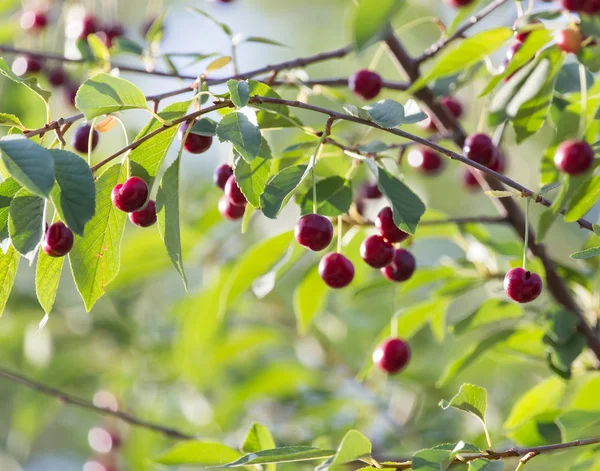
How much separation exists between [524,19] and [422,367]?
160 centimetres

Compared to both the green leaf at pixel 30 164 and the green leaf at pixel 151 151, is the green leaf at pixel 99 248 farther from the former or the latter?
the green leaf at pixel 30 164

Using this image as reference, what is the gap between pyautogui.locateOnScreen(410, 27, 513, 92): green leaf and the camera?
1397 mm

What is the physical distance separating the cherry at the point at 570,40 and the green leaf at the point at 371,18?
0.73 m

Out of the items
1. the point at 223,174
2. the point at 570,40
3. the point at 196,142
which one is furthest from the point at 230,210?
the point at 570,40

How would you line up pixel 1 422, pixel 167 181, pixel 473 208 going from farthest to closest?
1. pixel 1 422
2. pixel 473 208
3. pixel 167 181

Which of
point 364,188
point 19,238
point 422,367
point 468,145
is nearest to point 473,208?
point 422,367

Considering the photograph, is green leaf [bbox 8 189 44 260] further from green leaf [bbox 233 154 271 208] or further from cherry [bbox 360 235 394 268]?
cherry [bbox 360 235 394 268]

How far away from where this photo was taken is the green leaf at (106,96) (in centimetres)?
111

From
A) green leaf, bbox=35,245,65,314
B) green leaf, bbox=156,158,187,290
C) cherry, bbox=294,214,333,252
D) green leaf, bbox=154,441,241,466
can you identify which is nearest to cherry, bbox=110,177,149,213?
green leaf, bbox=156,158,187,290

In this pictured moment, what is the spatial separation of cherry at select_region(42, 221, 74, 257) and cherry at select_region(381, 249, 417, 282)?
0.61 meters

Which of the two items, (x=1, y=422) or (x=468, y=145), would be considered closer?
(x=468, y=145)

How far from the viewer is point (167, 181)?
3.96ft

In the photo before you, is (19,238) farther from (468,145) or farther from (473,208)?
(473,208)

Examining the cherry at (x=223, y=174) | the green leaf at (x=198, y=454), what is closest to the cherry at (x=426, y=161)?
the cherry at (x=223, y=174)
